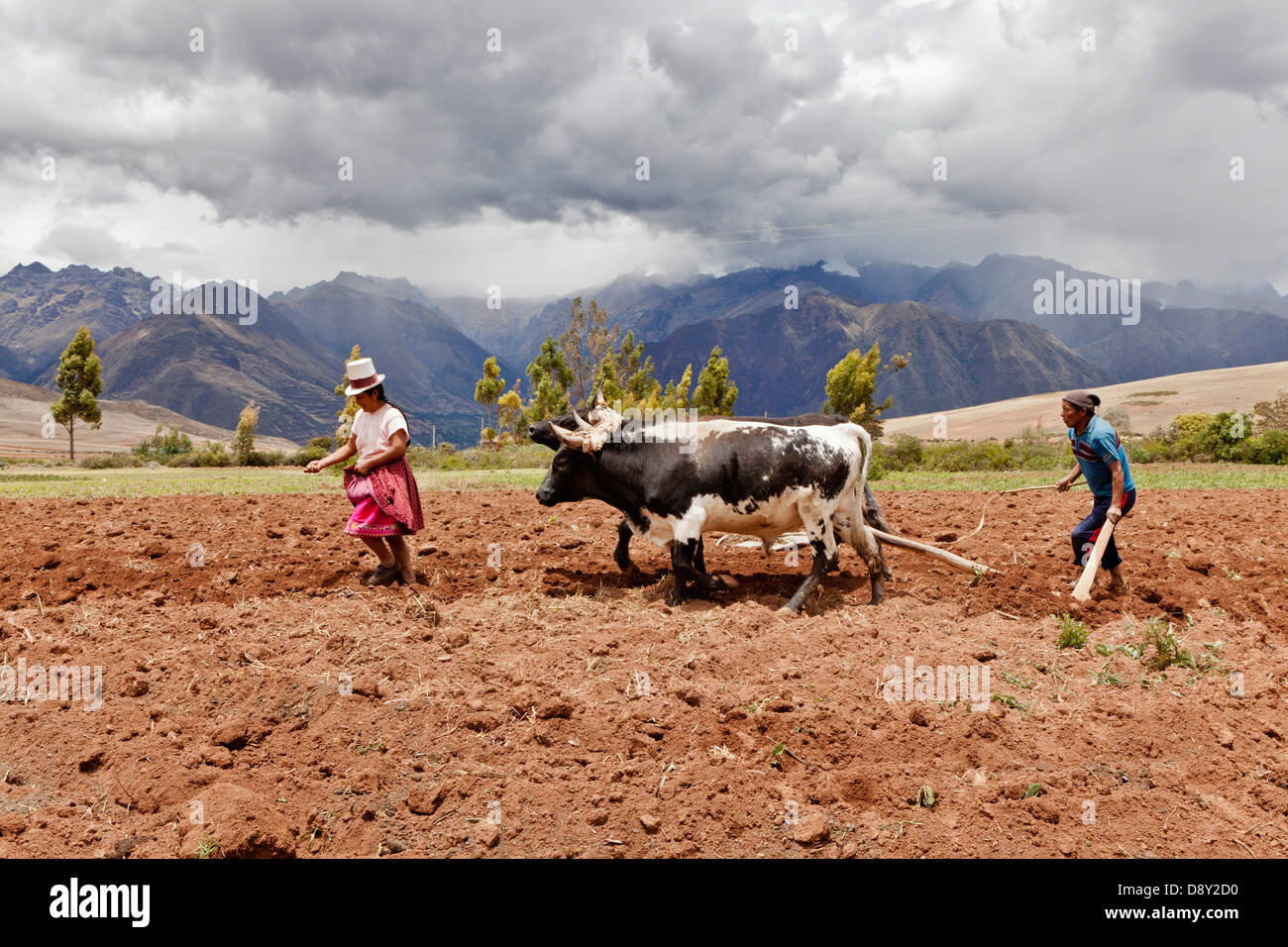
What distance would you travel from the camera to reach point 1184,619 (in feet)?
21.6

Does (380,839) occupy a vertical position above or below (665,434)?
below

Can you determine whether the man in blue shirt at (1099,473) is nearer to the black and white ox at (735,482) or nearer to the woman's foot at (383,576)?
the black and white ox at (735,482)

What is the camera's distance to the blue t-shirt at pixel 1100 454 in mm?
7047

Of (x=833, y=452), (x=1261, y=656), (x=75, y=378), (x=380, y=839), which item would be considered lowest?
(x=380, y=839)

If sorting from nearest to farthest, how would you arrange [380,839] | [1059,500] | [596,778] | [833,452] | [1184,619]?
[380,839] → [596,778] → [1184,619] → [833,452] → [1059,500]

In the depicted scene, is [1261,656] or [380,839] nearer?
[380,839]

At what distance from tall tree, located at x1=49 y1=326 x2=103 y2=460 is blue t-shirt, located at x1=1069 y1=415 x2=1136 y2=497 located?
49704 millimetres

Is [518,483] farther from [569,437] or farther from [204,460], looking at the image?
[204,460]

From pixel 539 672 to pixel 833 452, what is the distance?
3352mm

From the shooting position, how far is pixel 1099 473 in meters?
7.36

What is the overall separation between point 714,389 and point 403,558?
38.1m

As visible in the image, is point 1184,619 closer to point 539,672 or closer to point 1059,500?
point 539,672

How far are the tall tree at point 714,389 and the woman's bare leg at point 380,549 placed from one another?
36936mm

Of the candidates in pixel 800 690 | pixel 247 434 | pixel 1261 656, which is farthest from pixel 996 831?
pixel 247 434
